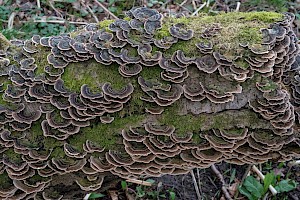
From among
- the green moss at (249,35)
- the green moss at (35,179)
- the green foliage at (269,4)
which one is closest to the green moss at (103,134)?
the green moss at (35,179)

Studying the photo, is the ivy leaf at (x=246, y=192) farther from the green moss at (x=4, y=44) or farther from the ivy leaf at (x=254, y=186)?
the green moss at (x=4, y=44)

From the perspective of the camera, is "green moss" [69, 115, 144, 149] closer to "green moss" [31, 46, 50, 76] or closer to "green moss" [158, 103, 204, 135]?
"green moss" [158, 103, 204, 135]

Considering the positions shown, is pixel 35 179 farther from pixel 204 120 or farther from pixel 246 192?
pixel 246 192

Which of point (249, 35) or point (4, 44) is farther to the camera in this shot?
point (4, 44)

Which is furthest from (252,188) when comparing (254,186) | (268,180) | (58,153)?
(58,153)

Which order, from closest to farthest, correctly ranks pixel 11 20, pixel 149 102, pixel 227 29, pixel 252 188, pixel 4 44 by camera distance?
pixel 149 102, pixel 227 29, pixel 4 44, pixel 252 188, pixel 11 20

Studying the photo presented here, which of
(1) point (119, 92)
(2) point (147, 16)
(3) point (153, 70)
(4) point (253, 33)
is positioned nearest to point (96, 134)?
(1) point (119, 92)

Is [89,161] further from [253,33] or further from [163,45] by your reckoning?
[253,33]
